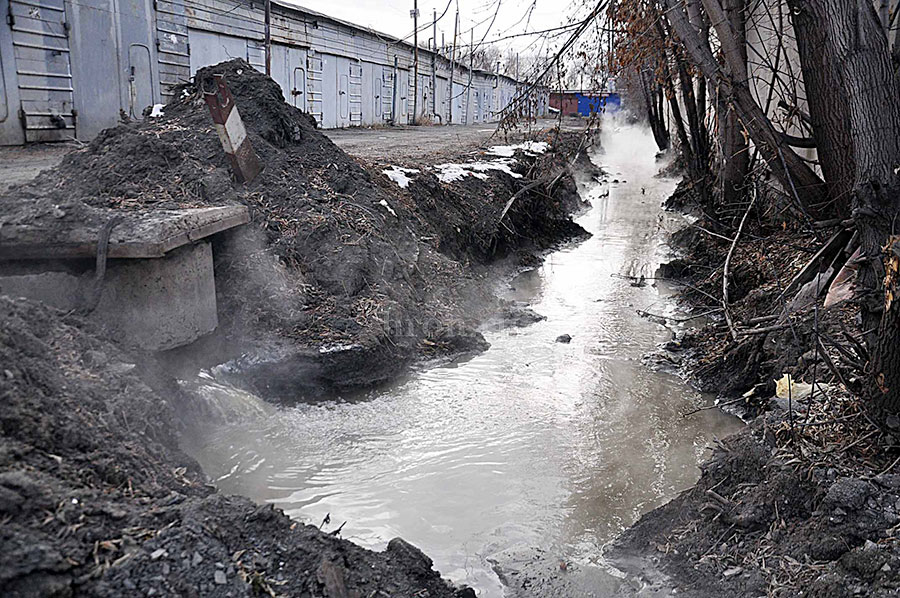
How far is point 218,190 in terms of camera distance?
664 cm

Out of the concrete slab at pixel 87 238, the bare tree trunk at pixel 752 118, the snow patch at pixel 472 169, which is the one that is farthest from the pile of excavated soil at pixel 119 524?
the snow patch at pixel 472 169

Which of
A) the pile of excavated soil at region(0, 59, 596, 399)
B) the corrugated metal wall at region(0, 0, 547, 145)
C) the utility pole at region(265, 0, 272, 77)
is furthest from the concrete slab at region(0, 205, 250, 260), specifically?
the utility pole at region(265, 0, 272, 77)

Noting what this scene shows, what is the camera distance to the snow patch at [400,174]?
9.62m

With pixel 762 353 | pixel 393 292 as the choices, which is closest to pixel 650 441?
pixel 762 353

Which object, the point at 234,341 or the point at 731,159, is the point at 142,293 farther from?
the point at 731,159

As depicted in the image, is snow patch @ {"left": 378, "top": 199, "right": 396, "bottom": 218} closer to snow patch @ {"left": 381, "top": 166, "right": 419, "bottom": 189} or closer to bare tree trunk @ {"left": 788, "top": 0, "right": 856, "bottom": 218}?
snow patch @ {"left": 381, "top": 166, "right": 419, "bottom": 189}

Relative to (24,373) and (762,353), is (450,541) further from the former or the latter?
(762,353)

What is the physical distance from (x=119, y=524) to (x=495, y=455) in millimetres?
3105

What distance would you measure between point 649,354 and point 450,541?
3903 mm

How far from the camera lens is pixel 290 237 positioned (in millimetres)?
6852

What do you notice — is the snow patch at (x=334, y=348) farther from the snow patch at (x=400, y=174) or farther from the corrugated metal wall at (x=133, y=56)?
the snow patch at (x=400, y=174)

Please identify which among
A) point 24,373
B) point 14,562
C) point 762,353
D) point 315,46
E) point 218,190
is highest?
point 315,46

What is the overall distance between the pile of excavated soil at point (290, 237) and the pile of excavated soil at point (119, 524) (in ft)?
6.40

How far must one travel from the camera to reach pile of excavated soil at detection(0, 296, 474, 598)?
7.45 ft
